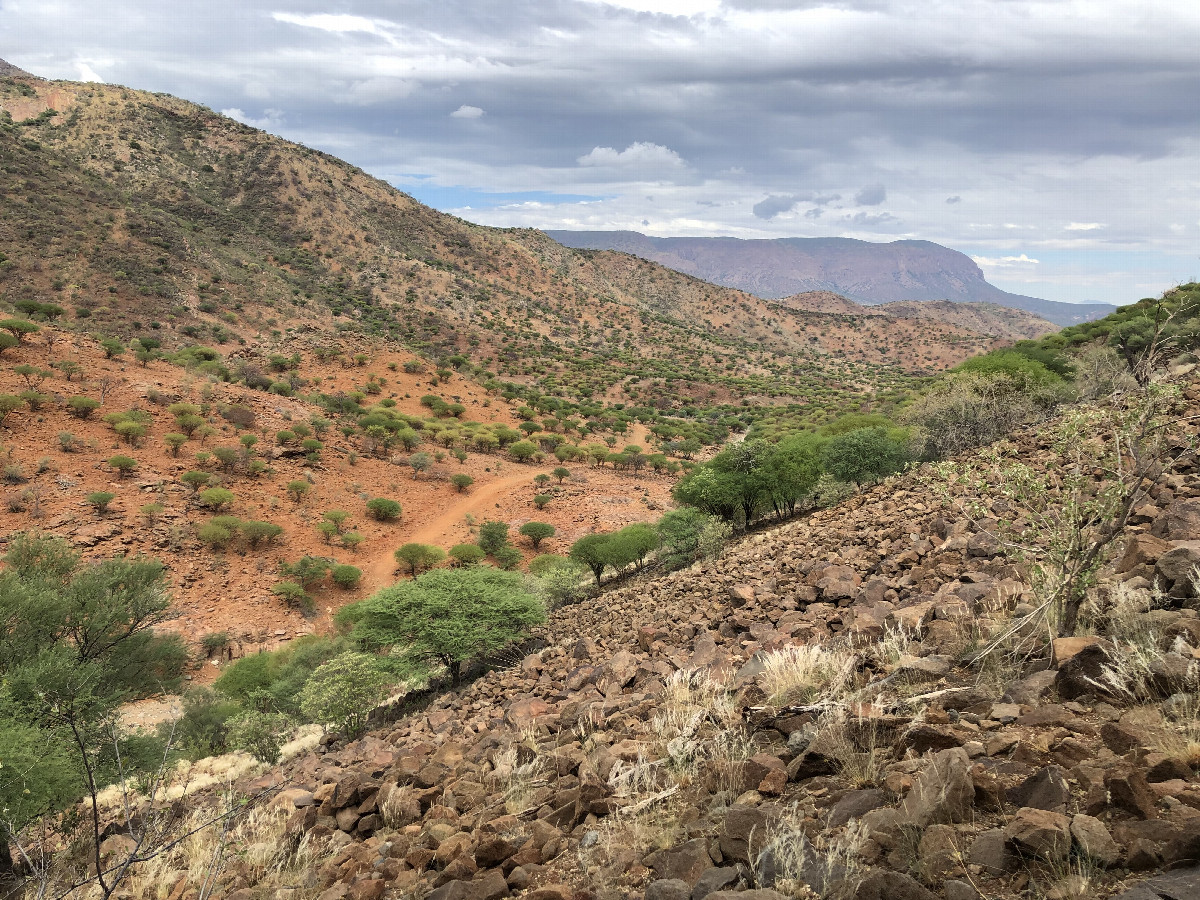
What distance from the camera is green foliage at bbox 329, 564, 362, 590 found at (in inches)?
1158

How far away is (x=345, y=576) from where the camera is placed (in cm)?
2938

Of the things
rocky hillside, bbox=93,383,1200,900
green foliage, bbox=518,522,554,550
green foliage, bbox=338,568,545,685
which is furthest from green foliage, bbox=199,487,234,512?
rocky hillside, bbox=93,383,1200,900

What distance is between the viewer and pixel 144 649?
1688 cm

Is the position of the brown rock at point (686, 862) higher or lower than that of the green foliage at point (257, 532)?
higher

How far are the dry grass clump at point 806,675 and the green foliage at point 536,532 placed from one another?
2888 centimetres

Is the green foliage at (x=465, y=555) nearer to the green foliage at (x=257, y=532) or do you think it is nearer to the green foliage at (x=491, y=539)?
the green foliage at (x=491, y=539)

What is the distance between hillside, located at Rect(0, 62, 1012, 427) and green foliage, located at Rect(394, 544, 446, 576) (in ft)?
121

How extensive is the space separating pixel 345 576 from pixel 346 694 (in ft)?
51.7

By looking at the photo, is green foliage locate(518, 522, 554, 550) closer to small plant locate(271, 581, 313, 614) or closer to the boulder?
small plant locate(271, 581, 313, 614)

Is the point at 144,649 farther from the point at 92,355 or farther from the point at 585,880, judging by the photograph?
the point at 92,355

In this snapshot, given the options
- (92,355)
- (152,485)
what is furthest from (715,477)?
(92,355)

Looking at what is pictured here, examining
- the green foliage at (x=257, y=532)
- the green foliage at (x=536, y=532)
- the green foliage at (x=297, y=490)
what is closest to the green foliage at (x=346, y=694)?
the green foliage at (x=257, y=532)

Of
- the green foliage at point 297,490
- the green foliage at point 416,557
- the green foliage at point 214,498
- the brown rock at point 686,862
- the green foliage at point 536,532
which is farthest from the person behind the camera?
the green foliage at point 536,532

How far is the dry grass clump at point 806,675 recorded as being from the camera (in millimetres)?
6070
